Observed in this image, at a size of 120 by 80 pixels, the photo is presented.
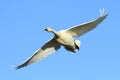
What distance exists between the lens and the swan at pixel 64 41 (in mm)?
71500

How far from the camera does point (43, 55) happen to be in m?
73.8

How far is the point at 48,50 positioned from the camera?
7369 centimetres

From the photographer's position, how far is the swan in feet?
235

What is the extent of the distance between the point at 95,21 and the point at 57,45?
3.31 m

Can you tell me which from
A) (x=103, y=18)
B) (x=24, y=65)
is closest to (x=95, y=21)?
(x=103, y=18)

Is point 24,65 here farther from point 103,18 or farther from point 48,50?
point 103,18

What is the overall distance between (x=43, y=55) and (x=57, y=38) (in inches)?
110

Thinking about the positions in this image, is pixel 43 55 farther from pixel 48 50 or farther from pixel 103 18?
pixel 103 18

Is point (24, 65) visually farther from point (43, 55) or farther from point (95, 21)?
point (95, 21)

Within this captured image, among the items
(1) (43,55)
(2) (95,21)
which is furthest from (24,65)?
(2) (95,21)

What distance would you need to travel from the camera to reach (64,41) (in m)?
71.5

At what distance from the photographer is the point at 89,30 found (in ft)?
238

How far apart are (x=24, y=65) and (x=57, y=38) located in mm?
3743

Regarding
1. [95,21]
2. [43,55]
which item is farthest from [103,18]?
[43,55]
